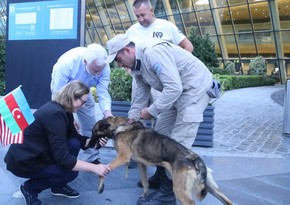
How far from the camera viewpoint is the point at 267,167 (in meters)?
5.56

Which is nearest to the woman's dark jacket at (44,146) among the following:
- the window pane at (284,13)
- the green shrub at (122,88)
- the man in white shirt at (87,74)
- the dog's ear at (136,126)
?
the man in white shirt at (87,74)

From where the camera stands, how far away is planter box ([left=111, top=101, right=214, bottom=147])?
661 cm

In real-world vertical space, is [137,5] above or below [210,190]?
above

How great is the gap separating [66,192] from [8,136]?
3.72ft

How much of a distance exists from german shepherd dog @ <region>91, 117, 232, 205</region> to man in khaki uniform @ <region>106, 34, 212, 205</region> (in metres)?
0.23

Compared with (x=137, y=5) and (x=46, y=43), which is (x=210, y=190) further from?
(x=46, y=43)

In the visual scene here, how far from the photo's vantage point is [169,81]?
333 centimetres

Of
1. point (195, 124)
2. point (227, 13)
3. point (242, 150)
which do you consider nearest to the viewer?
point (195, 124)

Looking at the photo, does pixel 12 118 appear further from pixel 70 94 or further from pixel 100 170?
pixel 100 170

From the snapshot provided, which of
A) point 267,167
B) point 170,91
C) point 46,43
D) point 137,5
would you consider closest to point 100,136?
point 170,91

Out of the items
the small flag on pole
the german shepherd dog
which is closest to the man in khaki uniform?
the german shepherd dog

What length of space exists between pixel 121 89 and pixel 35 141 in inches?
138

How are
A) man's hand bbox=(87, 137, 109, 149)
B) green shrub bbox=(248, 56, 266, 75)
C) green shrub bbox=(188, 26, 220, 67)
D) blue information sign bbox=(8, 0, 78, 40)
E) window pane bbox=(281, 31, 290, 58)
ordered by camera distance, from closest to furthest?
1. man's hand bbox=(87, 137, 109, 149)
2. blue information sign bbox=(8, 0, 78, 40)
3. green shrub bbox=(188, 26, 220, 67)
4. window pane bbox=(281, 31, 290, 58)
5. green shrub bbox=(248, 56, 266, 75)

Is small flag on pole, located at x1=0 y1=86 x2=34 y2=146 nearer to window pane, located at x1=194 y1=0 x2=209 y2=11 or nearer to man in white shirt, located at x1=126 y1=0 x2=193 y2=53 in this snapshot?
man in white shirt, located at x1=126 y1=0 x2=193 y2=53
